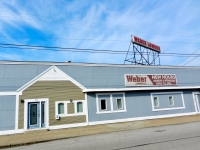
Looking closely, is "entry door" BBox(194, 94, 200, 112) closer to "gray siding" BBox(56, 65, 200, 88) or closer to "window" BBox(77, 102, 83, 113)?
"gray siding" BBox(56, 65, 200, 88)

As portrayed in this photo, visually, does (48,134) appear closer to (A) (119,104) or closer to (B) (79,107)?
(B) (79,107)

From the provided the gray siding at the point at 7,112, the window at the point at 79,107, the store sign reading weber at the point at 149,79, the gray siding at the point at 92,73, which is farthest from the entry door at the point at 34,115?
the store sign reading weber at the point at 149,79

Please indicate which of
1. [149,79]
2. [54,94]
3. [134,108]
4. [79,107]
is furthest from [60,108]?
[149,79]

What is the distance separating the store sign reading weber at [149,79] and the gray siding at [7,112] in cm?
999

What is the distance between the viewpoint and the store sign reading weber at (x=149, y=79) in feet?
54.5

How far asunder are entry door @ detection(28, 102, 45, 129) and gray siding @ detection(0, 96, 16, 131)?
3.83 feet

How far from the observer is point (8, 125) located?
12.5 metres

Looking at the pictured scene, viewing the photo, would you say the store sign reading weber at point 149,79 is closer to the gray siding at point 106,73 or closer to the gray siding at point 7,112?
the gray siding at point 106,73

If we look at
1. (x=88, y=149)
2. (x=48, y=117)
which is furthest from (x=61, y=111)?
(x=88, y=149)

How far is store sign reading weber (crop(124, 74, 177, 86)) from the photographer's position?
54.5 feet

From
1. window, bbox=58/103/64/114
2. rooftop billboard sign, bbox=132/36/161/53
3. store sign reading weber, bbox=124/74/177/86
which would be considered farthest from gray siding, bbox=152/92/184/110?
window, bbox=58/103/64/114

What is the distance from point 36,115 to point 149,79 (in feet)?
36.8

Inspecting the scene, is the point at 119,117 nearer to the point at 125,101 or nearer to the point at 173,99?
the point at 125,101

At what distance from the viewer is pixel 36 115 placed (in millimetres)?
13219
